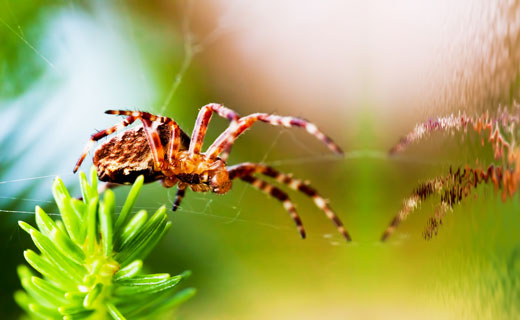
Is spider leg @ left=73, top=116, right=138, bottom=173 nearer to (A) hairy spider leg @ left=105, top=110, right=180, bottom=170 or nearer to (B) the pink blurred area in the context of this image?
(A) hairy spider leg @ left=105, top=110, right=180, bottom=170

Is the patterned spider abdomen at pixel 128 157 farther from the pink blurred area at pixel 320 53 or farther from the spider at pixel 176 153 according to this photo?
the pink blurred area at pixel 320 53

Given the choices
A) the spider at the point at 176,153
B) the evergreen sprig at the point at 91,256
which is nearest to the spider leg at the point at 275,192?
the spider at the point at 176,153

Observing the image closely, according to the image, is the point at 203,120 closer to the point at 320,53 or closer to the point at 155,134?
the point at 155,134

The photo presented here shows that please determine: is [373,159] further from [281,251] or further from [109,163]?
[109,163]

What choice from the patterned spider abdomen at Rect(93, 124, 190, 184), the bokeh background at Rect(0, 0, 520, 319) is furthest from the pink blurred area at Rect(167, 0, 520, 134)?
the patterned spider abdomen at Rect(93, 124, 190, 184)

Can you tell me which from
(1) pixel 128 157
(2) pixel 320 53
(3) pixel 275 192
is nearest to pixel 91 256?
(1) pixel 128 157

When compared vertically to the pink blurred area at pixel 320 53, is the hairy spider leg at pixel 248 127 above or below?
below
